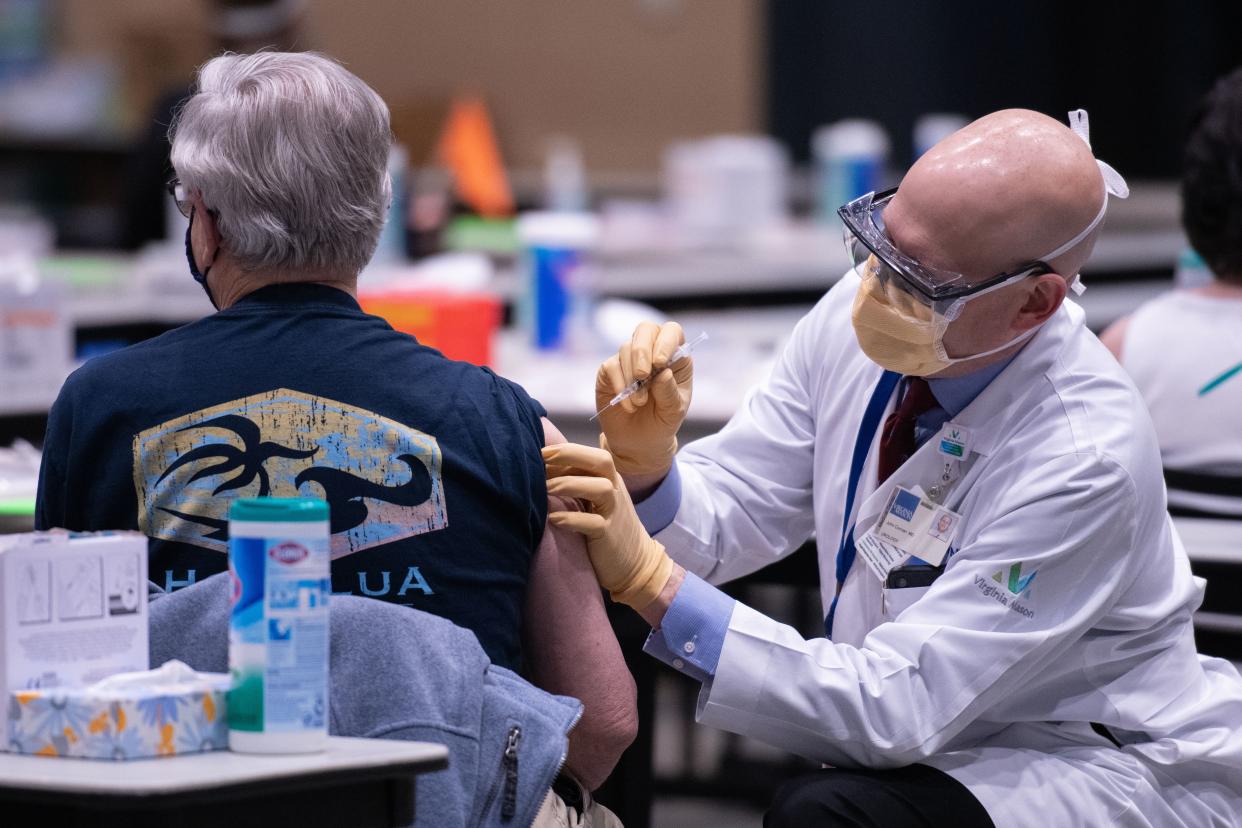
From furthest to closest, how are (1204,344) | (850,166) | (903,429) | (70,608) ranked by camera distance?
(850,166), (1204,344), (903,429), (70,608)

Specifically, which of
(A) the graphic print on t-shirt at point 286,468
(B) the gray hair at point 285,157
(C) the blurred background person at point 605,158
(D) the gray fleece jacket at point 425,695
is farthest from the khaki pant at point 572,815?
(C) the blurred background person at point 605,158

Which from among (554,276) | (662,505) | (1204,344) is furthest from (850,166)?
(662,505)

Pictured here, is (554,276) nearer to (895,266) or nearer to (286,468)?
(895,266)

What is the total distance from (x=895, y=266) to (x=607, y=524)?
0.42 meters

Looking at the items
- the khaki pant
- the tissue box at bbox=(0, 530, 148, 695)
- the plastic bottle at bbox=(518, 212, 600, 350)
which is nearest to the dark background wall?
the plastic bottle at bbox=(518, 212, 600, 350)

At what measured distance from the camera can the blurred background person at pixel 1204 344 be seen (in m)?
2.44

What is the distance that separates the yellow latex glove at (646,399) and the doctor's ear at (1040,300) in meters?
0.38

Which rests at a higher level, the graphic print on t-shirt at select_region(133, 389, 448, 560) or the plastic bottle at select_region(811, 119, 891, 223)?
the graphic print on t-shirt at select_region(133, 389, 448, 560)

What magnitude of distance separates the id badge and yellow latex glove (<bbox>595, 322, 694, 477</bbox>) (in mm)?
273

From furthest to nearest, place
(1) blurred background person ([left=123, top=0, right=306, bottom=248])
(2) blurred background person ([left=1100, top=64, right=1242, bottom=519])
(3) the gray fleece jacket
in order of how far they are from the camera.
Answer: (1) blurred background person ([left=123, top=0, right=306, bottom=248]) → (2) blurred background person ([left=1100, top=64, right=1242, bottom=519]) → (3) the gray fleece jacket

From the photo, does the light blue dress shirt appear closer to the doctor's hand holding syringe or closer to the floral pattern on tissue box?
the doctor's hand holding syringe

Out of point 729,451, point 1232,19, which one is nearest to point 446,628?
point 729,451

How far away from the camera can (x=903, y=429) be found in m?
1.83

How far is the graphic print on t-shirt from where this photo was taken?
1469 mm
